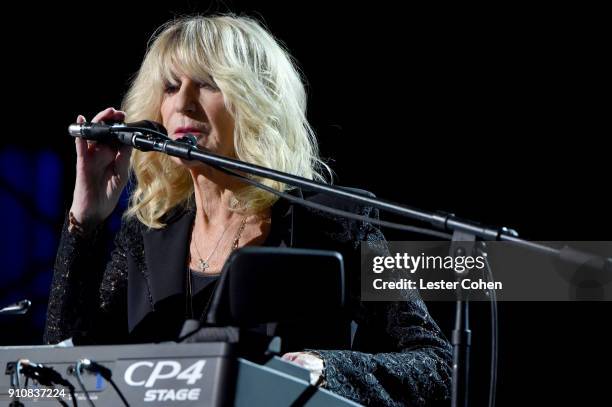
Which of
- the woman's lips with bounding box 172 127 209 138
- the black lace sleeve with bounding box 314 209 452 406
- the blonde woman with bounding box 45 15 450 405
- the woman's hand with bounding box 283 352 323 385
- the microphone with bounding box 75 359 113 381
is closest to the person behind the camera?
the microphone with bounding box 75 359 113 381

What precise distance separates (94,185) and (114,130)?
384 mm

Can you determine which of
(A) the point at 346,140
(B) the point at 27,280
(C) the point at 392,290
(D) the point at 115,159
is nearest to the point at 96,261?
(D) the point at 115,159

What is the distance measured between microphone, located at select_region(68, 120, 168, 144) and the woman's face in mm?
490

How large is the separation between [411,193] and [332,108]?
0.50 metres

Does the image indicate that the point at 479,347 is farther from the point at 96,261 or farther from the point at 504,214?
the point at 96,261

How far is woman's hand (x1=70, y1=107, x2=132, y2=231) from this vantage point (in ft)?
6.84

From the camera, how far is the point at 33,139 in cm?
408

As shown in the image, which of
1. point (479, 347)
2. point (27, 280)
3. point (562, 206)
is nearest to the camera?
point (562, 206)

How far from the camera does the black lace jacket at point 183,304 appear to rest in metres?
2.01

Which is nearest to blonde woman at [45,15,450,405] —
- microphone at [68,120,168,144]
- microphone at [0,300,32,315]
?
microphone at [68,120,168,144]

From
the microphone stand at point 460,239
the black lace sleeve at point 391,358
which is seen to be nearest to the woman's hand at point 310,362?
the black lace sleeve at point 391,358

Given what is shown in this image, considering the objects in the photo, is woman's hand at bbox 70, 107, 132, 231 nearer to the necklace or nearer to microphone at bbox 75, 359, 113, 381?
the necklace

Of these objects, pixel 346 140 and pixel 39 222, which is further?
pixel 39 222

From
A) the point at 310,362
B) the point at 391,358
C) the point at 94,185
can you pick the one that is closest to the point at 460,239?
the point at 310,362
